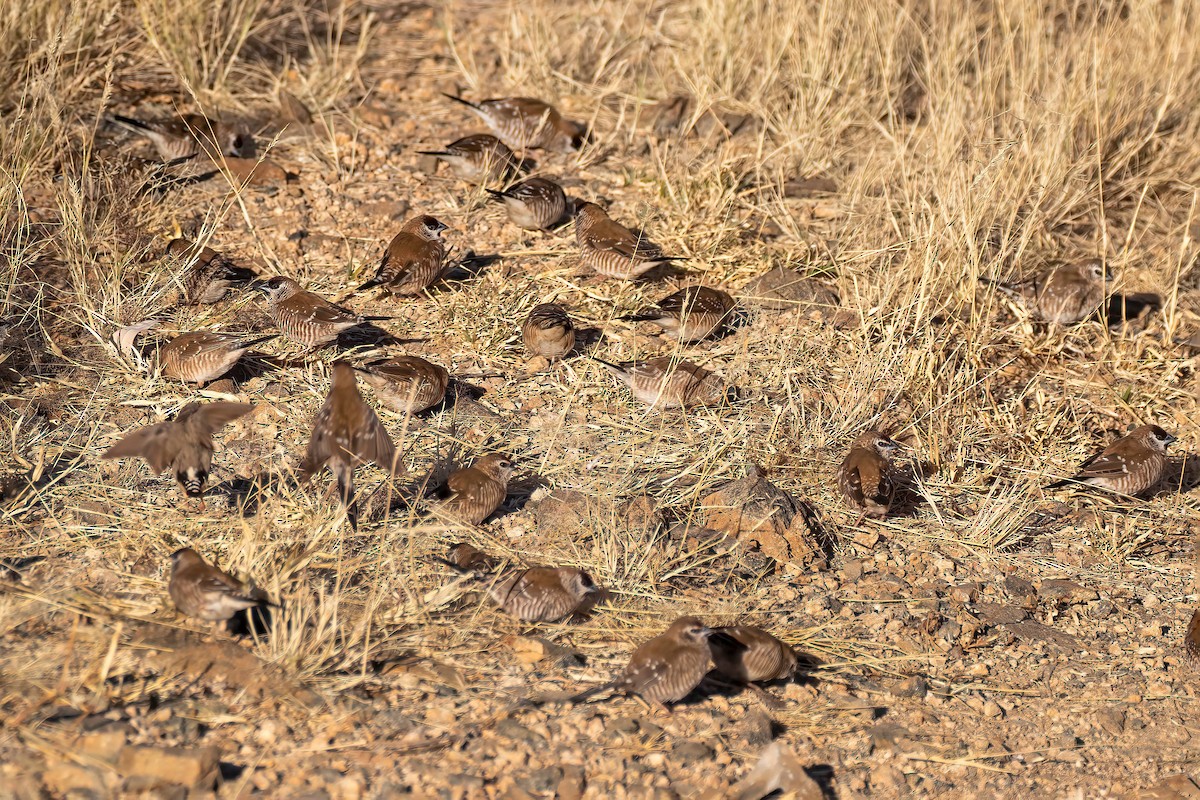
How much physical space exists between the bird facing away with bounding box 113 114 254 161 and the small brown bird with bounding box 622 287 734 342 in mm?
2890

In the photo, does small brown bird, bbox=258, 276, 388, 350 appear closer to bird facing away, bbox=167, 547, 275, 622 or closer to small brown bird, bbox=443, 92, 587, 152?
bird facing away, bbox=167, 547, 275, 622

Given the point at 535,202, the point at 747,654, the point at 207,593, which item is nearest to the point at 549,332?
the point at 535,202

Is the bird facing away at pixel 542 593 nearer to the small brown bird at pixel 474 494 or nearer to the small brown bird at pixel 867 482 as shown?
the small brown bird at pixel 474 494

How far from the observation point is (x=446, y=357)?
668 centimetres

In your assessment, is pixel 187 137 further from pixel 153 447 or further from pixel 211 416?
pixel 153 447

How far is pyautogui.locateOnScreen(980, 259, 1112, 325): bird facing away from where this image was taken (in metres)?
7.13

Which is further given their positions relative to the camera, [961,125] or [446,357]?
[961,125]

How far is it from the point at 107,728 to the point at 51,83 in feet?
14.6

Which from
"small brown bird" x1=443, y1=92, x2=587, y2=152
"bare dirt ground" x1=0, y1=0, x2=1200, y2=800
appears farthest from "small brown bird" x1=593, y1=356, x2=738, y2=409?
"small brown bird" x1=443, y1=92, x2=587, y2=152

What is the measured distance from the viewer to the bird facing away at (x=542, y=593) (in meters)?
4.96

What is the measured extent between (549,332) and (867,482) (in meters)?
1.87

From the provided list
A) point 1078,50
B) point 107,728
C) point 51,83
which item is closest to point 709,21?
point 1078,50

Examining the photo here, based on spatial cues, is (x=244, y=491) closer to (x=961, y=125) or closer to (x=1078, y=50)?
(x=961, y=125)

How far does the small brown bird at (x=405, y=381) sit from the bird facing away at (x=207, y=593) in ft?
4.91
